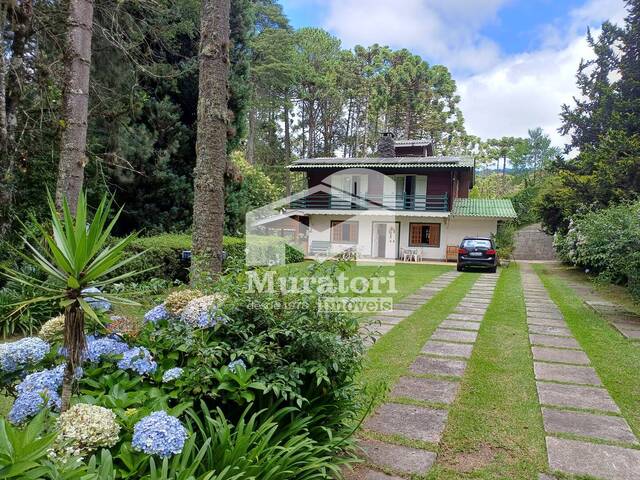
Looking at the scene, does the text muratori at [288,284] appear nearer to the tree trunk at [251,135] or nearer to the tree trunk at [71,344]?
the tree trunk at [71,344]

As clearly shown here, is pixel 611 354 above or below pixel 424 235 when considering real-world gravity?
below

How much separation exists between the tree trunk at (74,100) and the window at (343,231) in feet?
55.2

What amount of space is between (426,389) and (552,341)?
2.86 m

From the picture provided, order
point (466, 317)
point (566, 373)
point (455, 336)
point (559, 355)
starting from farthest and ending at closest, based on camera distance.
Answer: point (466, 317)
point (455, 336)
point (559, 355)
point (566, 373)

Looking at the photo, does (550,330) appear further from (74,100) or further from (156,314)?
(74,100)

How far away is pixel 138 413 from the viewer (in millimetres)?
1750

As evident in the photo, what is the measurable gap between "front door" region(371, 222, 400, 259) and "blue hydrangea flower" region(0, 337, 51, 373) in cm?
1962

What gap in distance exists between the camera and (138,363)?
2.09 metres

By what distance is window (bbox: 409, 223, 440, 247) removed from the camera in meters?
20.9

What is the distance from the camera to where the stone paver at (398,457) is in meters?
2.56

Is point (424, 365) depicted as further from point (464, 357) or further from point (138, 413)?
point (138, 413)

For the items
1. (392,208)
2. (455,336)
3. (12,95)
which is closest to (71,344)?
(455,336)

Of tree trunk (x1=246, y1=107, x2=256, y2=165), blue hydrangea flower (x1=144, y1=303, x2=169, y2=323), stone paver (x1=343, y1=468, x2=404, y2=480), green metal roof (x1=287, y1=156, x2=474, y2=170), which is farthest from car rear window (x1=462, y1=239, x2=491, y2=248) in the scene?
tree trunk (x1=246, y1=107, x2=256, y2=165)

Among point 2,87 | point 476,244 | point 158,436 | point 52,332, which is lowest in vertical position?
point 158,436
